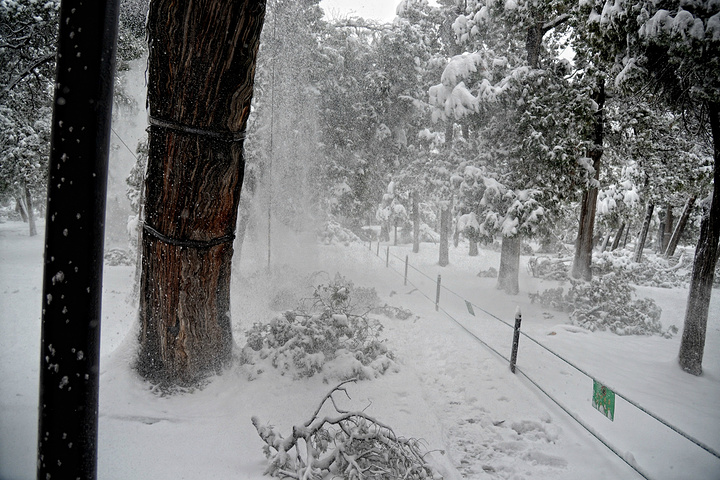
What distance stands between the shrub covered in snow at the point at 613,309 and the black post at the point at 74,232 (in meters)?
10.3

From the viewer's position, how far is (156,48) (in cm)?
310

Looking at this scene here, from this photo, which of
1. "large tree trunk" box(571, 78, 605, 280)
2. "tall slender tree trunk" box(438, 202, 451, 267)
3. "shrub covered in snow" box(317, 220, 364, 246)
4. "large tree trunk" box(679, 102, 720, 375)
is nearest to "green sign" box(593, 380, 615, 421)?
"large tree trunk" box(679, 102, 720, 375)

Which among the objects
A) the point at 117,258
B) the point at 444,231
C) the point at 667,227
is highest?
the point at 667,227

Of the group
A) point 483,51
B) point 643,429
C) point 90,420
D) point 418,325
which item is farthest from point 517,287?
point 90,420

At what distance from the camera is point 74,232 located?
113 centimetres

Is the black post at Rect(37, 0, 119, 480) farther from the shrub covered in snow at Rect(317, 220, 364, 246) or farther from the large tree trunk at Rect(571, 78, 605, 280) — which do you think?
the shrub covered in snow at Rect(317, 220, 364, 246)

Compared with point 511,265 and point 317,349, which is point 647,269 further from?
point 317,349

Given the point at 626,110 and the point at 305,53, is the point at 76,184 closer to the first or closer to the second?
the point at 626,110

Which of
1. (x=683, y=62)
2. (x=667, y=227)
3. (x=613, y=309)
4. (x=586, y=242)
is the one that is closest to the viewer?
(x=683, y=62)

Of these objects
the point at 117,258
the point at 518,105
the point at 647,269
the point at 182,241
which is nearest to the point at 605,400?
the point at 182,241

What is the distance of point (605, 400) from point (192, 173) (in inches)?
174

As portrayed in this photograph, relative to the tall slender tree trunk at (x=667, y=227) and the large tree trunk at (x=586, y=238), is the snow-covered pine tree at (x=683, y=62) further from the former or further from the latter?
the tall slender tree trunk at (x=667, y=227)

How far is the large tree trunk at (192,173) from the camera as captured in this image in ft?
10.1

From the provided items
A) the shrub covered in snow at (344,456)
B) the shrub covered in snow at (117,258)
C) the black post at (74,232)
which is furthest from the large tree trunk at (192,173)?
the shrub covered in snow at (117,258)
